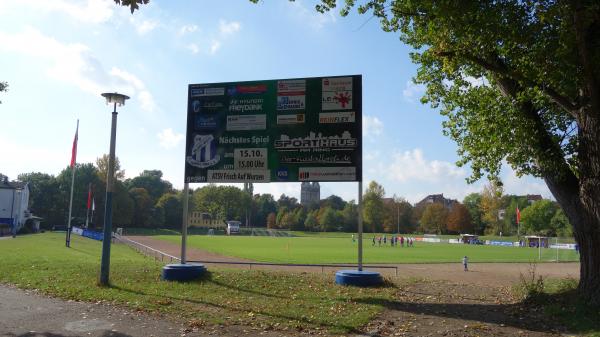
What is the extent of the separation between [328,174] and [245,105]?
140 inches

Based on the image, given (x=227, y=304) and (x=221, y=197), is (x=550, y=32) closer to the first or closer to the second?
(x=227, y=304)

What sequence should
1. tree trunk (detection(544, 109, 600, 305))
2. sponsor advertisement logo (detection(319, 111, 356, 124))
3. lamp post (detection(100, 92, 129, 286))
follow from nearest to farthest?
tree trunk (detection(544, 109, 600, 305)), lamp post (detection(100, 92, 129, 286)), sponsor advertisement logo (detection(319, 111, 356, 124))

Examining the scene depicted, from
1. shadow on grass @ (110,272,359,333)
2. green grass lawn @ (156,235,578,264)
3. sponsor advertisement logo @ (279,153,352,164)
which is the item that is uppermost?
sponsor advertisement logo @ (279,153,352,164)

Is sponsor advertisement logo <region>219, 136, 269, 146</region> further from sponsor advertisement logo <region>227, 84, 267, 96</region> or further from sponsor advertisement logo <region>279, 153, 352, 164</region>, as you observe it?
sponsor advertisement logo <region>227, 84, 267, 96</region>

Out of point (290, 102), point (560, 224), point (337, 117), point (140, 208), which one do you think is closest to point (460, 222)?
point (560, 224)

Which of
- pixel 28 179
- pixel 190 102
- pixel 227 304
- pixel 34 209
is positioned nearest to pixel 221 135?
pixel 190 102

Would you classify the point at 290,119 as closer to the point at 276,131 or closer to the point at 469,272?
the point at 276,131

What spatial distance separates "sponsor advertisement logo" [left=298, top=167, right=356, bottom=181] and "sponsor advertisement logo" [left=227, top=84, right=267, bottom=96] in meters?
3.02

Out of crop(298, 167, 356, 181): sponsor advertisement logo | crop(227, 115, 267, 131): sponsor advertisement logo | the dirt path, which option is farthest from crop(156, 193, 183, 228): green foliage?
crop(298, 167, 356, 181): sponsor advertisement logo

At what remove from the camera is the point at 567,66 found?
10805 millimetres

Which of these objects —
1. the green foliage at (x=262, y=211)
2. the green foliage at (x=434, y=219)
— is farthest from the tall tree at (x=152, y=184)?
the green foliage at (x=434, y=219)

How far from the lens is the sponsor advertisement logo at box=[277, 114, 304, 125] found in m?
15.2

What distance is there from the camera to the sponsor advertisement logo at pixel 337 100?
14945mm

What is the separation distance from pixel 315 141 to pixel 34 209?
342 ft
